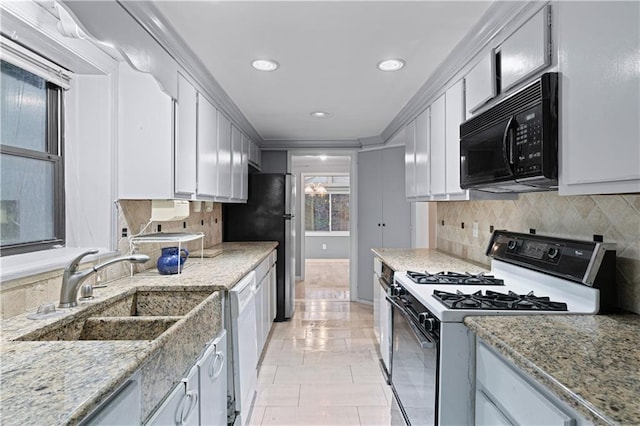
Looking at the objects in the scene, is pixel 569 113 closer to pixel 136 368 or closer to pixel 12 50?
pixel 136 368

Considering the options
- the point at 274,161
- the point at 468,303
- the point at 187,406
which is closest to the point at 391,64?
the point at 468,303

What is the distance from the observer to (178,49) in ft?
6.63

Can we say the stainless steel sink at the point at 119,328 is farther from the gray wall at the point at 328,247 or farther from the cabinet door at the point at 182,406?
the gray wall at the point at 328,247

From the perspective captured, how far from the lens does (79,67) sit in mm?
1885

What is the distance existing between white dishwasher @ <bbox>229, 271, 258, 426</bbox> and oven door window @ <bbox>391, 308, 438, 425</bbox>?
3.10 ft

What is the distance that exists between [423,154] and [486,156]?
1.15m

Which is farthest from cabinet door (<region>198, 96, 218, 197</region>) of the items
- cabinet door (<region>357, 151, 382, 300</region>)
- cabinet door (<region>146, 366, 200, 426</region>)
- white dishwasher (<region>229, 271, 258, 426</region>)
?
cabinet door (<region>357, 151, 382, 300</region>)

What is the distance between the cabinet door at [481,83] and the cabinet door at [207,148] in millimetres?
1759

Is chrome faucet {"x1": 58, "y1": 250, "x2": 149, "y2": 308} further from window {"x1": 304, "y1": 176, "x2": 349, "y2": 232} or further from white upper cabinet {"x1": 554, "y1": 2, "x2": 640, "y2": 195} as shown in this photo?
window {"x1": 304, "y1": 176, "x2": 349, "y2": 232}

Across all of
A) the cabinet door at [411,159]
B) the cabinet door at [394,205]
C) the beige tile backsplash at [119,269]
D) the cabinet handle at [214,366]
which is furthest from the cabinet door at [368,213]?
the cabinet handle at [214,366]

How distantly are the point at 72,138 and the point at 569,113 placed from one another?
2311 millimetres

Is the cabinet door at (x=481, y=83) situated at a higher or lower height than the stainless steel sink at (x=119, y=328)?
higher

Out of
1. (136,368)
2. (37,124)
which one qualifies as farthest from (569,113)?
(37,124)

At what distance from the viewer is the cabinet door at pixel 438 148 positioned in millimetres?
2467
